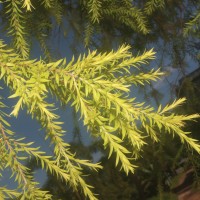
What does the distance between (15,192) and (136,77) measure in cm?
29

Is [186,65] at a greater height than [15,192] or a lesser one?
greater

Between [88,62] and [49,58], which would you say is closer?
[88,62]

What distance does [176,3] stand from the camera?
1680mm

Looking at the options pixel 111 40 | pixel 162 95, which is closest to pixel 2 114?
pixel 111 40

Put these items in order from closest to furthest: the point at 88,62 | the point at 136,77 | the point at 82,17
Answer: the point at 88,62 → the point at 136,77 → the point at 82,17

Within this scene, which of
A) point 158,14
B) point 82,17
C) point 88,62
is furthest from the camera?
point 158,14

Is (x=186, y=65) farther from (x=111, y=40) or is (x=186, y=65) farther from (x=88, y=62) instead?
(x=88, y=62)

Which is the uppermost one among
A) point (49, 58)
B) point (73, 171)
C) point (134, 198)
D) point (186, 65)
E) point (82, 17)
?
point (82, 17)

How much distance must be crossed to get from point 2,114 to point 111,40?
123cm

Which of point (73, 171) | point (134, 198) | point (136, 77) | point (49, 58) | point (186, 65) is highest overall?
point (49, 58)

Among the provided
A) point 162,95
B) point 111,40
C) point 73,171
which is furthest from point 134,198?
point 73,171

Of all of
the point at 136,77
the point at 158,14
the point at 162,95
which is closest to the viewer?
the point at 136,77

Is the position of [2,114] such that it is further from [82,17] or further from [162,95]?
[162,95]

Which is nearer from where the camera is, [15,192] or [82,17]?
[15,192]
